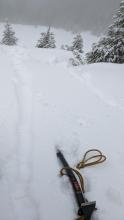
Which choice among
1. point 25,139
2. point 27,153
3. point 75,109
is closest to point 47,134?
point 25,139

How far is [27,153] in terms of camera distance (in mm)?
4711

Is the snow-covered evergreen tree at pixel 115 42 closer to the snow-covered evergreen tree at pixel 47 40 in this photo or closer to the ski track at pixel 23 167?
the ski track at pixel 23 167

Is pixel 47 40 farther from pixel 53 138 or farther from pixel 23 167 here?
pixel 23 167

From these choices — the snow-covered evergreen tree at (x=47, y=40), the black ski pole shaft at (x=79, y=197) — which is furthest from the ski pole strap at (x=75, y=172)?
the snow-covered evergreen tree at (x=47, y=40)

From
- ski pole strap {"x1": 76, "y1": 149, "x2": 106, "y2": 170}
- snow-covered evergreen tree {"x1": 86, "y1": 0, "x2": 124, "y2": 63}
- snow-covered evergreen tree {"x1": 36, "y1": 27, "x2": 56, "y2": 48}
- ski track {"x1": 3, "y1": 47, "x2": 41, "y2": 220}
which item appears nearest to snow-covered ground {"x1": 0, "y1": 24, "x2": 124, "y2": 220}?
ski track {"x1": 3, "y1": 47, "x2": 41, "y2": 220}

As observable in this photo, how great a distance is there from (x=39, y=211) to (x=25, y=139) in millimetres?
1930

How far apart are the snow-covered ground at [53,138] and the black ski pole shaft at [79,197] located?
14cm

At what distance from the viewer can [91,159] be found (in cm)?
491

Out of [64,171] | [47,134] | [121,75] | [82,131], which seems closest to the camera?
[64,171]

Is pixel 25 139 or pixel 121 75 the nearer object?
pixel 25 139

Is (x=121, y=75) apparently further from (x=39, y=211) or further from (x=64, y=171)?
(x=39, y=211)

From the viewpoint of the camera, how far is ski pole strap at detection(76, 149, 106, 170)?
182 inches

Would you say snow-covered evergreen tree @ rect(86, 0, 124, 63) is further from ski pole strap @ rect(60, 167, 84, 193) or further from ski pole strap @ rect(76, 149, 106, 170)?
ski pole strap @ rect(60, 167, 84, 193)

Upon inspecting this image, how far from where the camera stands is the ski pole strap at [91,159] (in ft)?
15.1
